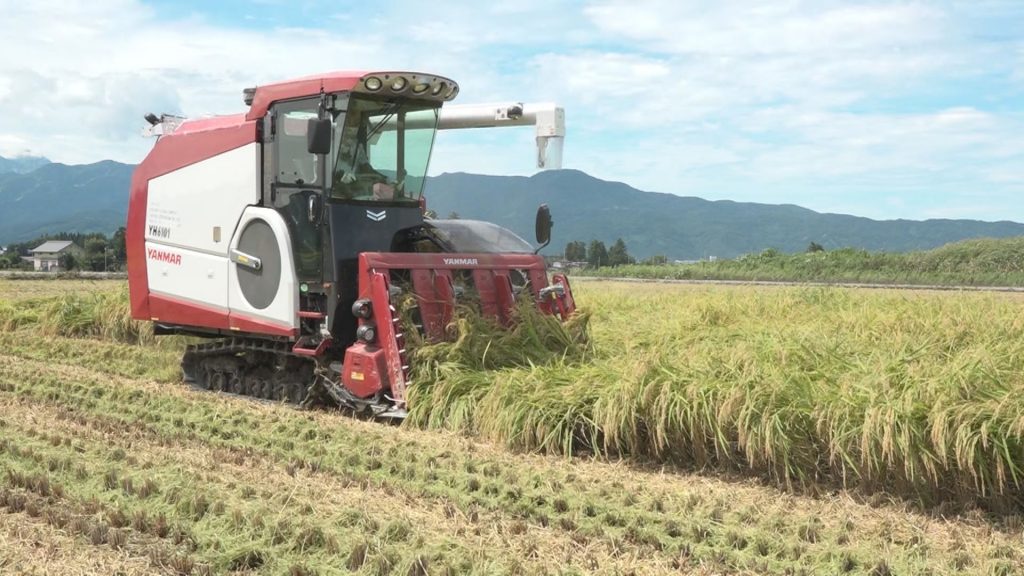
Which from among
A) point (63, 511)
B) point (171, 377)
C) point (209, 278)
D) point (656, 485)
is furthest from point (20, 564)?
point (171, 377)

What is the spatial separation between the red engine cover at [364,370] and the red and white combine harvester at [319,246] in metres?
0.01

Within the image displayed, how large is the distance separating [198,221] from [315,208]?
1.62m

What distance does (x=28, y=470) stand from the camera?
17.1 ft

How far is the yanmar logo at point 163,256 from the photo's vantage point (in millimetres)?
8844

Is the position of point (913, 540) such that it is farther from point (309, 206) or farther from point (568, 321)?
point (309, 206)

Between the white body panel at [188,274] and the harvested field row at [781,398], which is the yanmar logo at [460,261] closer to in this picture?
the harvested field row at [781,398]

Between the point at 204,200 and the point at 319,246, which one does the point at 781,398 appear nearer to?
the point at 319,246

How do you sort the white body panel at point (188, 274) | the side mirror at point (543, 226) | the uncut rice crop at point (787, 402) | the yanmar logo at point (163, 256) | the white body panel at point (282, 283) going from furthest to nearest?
the yanmar logo at point (163, 256), the side mirror at point (543, 226), the white body panel at point (188, 274), the white body panel at point (282, 283), the uncut rice crop at point (787, 402)

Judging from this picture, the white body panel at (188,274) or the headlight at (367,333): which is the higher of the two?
the white body panel at (188,274)

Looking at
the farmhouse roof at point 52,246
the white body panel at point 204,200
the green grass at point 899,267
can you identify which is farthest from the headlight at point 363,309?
the farmhouse roof at point 52,246

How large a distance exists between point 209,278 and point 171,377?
59.2 inches

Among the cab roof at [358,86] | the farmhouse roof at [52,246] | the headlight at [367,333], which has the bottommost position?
the farmhouse roof at [52,246]

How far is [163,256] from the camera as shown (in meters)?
A: 9.00

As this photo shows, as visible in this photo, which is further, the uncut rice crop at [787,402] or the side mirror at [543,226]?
the side mirror at [543,226]
